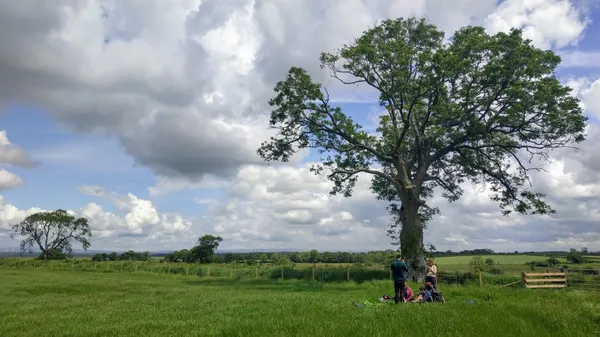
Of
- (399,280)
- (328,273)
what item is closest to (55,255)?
(328,273)

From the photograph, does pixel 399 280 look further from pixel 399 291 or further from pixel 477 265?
pixel 477 265

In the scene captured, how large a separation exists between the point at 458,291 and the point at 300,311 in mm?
10684

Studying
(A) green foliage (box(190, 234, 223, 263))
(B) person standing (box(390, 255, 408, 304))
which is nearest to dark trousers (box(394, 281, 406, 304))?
(B) person standing (box(390, 255, 408, 304))

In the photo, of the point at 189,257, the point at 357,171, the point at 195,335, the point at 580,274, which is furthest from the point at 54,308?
the point at 189,257

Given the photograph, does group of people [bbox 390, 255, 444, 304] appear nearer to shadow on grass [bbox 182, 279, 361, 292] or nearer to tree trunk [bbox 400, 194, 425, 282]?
shadow on grass [bbox 182, 279, 361, 292]

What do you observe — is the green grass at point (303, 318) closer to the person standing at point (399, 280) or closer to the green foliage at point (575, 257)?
the person standing at point (399, 280)

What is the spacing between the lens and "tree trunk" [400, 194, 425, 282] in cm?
2981

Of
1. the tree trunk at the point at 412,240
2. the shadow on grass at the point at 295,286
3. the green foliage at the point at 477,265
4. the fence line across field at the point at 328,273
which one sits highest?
the tree trunk at the point at 412,240

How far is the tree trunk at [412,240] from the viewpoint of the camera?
29.8 metres

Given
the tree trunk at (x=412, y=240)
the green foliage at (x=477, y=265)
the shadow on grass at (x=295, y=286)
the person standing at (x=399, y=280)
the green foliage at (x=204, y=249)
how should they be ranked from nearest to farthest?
the person standing at (x=399, y=280)
the shadow on grass at (x=295, y=286)
the tree trunk at (x=412, y=240)
the green foliage at (x=477, y=265)
the green foliage at (x=204, y=249)

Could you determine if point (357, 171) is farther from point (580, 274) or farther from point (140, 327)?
point (140, 327)

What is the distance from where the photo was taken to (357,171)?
108 ft

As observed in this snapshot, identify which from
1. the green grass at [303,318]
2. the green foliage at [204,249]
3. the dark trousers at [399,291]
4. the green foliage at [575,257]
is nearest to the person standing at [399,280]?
the dark trousers at [399,291]

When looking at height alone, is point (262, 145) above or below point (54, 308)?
above
